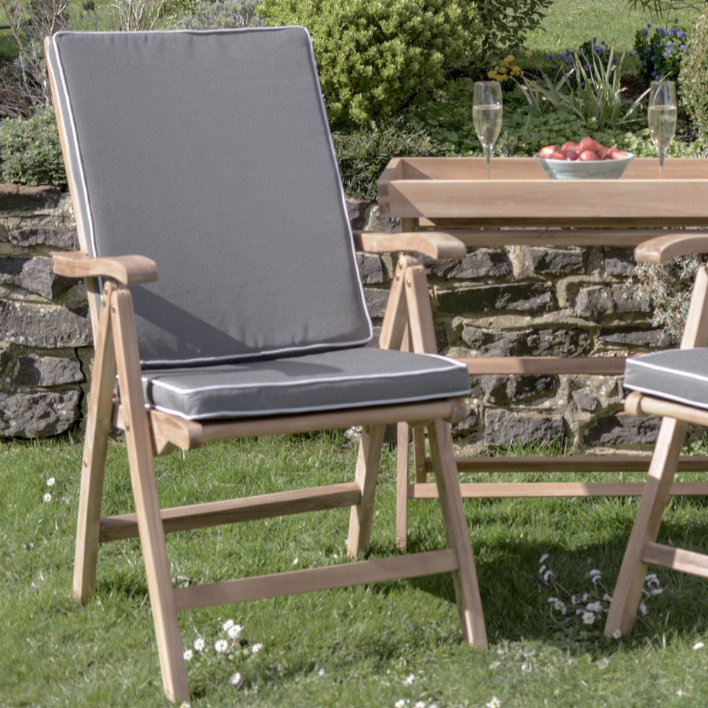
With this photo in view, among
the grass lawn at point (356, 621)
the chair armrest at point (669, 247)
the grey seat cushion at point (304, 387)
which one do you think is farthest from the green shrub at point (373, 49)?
the grey seat cushion at point (304, 387)

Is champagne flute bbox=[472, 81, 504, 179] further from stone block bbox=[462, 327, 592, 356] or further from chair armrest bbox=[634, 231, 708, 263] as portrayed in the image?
stone block bbox=[462, 327, 592, 356]

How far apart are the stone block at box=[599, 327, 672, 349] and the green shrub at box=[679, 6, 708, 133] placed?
948 mm

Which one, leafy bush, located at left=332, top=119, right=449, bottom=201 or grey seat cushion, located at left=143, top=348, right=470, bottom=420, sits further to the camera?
leafy bush, located at left=332, top=119, right=449, bottom=201

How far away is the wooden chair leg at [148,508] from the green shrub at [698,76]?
8.36 feet

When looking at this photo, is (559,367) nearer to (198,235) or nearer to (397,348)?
(397,348)

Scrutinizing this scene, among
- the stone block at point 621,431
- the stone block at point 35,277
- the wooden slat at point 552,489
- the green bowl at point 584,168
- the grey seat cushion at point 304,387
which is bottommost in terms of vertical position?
the stone block at point 621,431

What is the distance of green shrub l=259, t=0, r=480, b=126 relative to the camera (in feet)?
11.0

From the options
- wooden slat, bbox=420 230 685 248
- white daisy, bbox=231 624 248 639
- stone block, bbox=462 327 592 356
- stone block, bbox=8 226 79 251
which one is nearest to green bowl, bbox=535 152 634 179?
wooden slat, bbox=420 230 685 248

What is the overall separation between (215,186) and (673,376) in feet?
3.64

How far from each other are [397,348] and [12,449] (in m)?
1.58

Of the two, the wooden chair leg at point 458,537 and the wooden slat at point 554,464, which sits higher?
the wooden chair leg at point 458,537

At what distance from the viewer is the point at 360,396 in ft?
5.70

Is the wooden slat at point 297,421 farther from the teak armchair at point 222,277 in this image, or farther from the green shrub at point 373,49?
the green shrub at point 373,49

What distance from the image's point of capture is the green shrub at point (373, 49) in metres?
3.35
